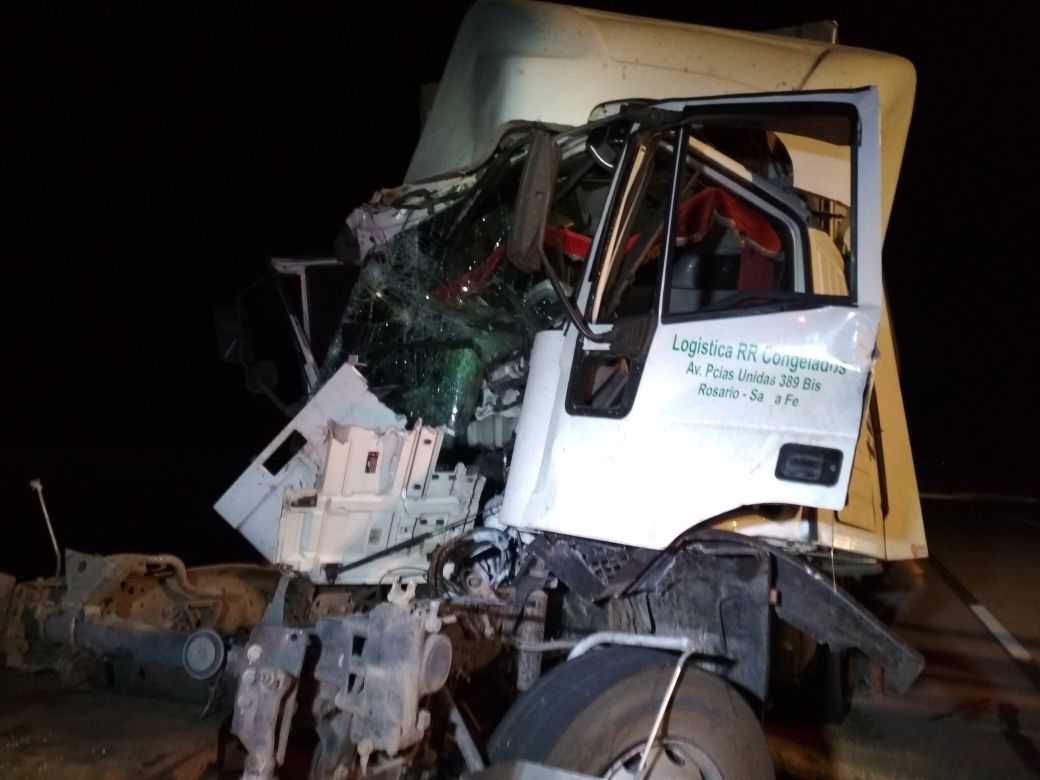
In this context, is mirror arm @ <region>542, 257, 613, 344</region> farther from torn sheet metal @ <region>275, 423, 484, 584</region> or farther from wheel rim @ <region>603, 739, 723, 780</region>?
wheel rim @ <region>603, 739, 723, 780</region>

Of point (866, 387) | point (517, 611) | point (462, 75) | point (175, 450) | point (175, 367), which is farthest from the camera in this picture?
point (175, 367)

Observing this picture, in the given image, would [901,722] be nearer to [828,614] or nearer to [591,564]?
[828,614]

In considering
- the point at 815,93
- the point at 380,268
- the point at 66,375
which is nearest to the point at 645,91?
the point at 815,93

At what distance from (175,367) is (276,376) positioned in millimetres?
10130

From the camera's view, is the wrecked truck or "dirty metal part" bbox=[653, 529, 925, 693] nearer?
the wrecked truck

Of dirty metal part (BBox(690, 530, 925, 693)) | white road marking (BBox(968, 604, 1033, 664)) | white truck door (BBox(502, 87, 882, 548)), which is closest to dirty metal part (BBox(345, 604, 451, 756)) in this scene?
white truck door (BBox(502, 87, 882, 548))

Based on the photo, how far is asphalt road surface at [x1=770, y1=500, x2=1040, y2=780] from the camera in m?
4.32

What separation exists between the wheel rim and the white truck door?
0.67 meters

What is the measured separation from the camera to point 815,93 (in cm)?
274

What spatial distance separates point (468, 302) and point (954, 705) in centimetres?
409

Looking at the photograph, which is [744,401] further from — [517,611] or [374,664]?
[374,664]

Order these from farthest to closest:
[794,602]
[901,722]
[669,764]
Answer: [901,722] < [794,602] < [669,764]

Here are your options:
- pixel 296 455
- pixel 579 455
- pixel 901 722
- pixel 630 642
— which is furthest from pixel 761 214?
pixel 901 722

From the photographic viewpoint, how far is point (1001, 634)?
6.73 m
